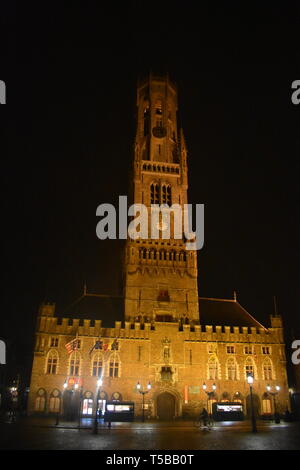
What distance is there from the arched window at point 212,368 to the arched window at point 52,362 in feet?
57.6

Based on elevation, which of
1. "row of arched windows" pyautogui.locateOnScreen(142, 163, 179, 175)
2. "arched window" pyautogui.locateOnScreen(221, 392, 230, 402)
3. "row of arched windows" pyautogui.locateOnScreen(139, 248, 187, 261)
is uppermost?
"row of arched windows" pyautogui.locateOnScreen(142, 163, 179, 175)

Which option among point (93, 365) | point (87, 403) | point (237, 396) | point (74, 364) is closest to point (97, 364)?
point (93, 365)

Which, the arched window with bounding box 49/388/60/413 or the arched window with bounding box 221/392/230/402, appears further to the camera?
the arched window with bounding box 221/392/230/402

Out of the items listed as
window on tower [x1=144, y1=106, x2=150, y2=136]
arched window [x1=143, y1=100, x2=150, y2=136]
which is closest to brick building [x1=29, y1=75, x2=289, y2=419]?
window on tower [x1=144, y1=106, x2=150, y2=136]

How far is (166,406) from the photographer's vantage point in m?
42.2

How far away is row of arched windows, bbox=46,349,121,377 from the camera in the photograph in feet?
135

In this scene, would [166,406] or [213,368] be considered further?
[213,368]

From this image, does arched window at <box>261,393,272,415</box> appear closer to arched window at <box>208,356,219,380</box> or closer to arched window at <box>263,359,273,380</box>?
arched window at <box>263,359,273,380</box>

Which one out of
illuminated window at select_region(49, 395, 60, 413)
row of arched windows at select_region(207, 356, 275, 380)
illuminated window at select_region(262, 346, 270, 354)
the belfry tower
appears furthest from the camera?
the belfry tower

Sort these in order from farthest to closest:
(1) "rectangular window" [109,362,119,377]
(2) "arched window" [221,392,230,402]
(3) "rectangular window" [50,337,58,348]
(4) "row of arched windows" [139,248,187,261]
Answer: (4) "row of arched windows" [139,248,187,261] → (2) "arched window" [221,392,230,402] → (3) "rectangular window" [50,337,58,348] → (1) "rectangular window" [109,362,119,377]

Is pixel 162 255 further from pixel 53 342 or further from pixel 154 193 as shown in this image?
pixel 53 342

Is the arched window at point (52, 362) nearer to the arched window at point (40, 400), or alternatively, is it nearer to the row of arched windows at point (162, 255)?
the arched window at point (40, 400)

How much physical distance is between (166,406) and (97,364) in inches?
358
